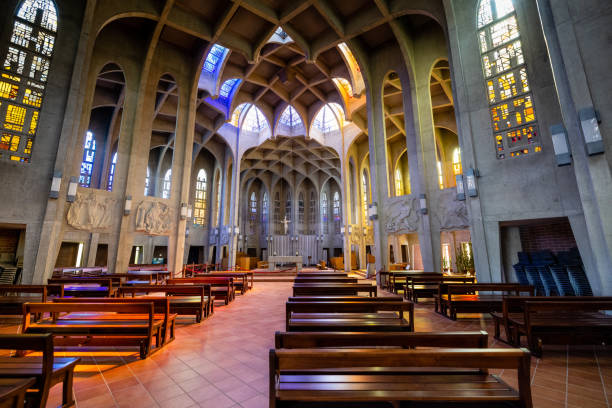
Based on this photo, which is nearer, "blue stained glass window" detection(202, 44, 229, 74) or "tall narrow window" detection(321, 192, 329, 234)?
"blue stained glass window" detection(202, 44, 229, 74)

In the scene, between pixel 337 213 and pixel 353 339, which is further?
pixel 337 213

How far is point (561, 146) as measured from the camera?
5789 millimetres

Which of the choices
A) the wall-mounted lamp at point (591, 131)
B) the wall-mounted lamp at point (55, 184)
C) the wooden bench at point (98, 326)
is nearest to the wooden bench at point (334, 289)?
the wooden bench at point (98, 326)

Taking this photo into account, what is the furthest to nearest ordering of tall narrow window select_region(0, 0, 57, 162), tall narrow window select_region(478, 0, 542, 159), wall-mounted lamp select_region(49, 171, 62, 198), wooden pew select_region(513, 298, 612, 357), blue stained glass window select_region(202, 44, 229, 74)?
blue stained glass window select_region(202, 44, 229, 74) < wall-mounted lamp select_region(49, 171, 62, 198) < tall narrow window select_region(0, 0, 57, 162) < tall narrow window select_region(478, 0, 542, 159) < wooden pew select_region(513, 298, 612, 357)

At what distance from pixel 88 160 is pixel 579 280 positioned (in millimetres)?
23021

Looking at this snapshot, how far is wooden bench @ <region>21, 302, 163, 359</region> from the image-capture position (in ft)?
10.5

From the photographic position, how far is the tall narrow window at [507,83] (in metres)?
7.02

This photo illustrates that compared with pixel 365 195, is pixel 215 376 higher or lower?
lower

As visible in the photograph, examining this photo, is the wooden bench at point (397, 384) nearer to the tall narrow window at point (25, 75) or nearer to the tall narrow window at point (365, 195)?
the tall narrow window at point (25, 75)

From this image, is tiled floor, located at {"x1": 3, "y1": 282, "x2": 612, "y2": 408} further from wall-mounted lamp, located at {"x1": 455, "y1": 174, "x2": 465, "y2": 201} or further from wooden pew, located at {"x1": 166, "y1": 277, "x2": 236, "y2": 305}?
wall-mounted lamp, located at {"x1": 455, "y1": 174, "x2": 465, "y2": 201}

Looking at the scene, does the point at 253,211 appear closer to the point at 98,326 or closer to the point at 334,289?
the point at 334,289

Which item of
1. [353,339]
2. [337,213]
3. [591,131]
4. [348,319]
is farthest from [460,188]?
[337,213]

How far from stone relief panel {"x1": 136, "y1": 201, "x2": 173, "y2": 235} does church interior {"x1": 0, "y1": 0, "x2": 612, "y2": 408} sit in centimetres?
8

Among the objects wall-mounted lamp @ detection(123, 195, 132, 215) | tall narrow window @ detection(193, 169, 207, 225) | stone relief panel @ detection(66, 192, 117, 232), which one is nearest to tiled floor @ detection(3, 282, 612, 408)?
stone relief panel @ detection(66, 192, 117, 232)
